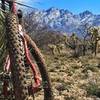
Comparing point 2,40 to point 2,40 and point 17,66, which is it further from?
point 17,66

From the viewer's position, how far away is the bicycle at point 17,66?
402cm

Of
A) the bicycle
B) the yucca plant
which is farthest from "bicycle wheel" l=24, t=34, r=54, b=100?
the yucca plant

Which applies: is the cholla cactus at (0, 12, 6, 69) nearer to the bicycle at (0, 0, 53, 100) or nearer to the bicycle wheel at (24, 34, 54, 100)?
the bicycle at (0, 0, 53, 100)

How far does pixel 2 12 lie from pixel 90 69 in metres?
13.3

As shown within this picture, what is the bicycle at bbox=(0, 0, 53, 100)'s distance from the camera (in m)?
4.02

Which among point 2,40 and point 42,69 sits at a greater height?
point 2,40

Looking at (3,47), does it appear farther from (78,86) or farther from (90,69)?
(90,69)

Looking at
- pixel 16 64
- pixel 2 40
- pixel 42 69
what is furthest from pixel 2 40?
pixel 16 64

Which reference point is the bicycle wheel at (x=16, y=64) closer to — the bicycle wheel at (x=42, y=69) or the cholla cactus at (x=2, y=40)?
the cholla cactus at (x=2, y=40)

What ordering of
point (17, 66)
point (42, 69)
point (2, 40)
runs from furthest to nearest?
1. point (42, 69)
2. point (2, 40)
3. point (17, 66)

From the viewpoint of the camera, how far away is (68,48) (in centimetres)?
5194

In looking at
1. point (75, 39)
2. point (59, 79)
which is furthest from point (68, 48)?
point (59, 79)

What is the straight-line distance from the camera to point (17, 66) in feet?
13.2

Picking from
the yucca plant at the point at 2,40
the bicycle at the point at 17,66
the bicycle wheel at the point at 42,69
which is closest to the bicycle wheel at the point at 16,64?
the bicycle at the point at 17,66
